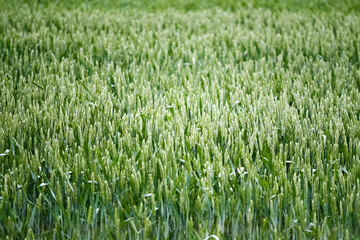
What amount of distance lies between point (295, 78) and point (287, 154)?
1.40m

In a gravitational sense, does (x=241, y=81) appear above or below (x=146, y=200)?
above

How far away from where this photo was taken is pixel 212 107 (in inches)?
115

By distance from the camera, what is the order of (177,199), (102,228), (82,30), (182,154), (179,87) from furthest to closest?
(82,30)
(179,87)
(182,154)
(177,199)
(102,228)

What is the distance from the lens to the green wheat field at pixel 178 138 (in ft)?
6.59

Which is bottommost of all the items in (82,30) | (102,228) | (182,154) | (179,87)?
(102,228)

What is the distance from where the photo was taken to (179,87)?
338 cm

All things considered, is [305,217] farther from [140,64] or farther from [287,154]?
[140,64]

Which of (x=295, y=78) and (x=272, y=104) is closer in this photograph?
(x=272, y=104)

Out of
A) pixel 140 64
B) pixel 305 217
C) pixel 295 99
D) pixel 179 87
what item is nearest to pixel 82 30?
pixel 140 64

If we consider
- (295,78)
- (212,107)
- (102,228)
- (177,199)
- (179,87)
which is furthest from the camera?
(295,78)

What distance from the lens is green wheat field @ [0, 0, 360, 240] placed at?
2010 millimetres

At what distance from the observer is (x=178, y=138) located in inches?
99.0

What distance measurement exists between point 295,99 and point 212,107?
24.6 inches

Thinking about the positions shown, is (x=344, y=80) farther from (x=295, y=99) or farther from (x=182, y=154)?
(x=182, y=154)
